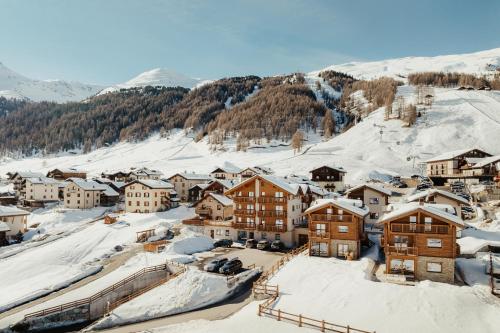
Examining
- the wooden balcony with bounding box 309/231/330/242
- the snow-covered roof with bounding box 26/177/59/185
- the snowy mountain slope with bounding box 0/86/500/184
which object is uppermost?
the snowy mountain slope with bounding box 0/86/500/184

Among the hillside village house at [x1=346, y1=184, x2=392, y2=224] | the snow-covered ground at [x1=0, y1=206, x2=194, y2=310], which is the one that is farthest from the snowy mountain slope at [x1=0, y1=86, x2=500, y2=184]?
the snow-covered ground at [x1=0, y1=206, x2=194, y2=310]

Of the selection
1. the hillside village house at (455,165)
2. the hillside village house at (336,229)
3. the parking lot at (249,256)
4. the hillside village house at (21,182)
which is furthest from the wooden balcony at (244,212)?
the hillside village house at (21,182)

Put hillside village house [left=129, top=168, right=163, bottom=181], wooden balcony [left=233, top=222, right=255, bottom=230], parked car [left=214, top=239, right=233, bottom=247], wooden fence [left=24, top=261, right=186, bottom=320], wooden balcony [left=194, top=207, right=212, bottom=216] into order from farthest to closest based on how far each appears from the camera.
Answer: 1. hillside village house [left=129, top=168, right=163, bottom=181]
2. wooden balcony [left=194, top=207, right=212, bottom=216]
3. wooden balcony [left=233, top=222, right=255, bottom=230]
4. parked car [left=214, top=239, right=233, bottom=247]
5. wooden fence [left=24, top=261, right=186, bottom=320]

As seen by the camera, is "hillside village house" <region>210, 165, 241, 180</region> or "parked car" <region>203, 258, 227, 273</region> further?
"hillside village house" <region>210, 165, 241, 180</region>

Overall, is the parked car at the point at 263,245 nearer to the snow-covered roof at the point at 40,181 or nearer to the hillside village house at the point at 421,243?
the hillside village house at the point at 421,243

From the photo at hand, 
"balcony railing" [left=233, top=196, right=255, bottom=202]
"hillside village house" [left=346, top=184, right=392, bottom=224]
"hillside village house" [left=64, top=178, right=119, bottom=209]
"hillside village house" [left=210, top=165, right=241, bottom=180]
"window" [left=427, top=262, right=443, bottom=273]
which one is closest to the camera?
"window" [left=427, top=262, right=443, bottom=273]

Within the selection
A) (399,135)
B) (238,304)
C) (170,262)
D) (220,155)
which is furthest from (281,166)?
(238,304)

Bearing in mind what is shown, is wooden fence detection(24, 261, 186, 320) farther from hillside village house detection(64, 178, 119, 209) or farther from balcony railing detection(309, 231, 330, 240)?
hillside village house detection(64, 178, 119, 209)

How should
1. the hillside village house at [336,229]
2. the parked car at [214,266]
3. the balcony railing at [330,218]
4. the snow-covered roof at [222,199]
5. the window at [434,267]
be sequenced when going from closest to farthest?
the window at [434,267], the parked car at [214,266], the hillside village house at [336,229], the balcony railing at [330,218], the snow-covered roof at [222,199]

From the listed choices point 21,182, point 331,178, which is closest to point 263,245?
point 331,178
